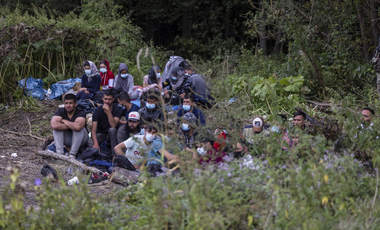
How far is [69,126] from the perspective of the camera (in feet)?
23.2

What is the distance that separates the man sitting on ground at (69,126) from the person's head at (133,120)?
0.70m

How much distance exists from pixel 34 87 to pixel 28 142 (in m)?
3.10

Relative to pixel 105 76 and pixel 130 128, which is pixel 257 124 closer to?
pixel 130 128

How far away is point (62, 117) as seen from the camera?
283 inches

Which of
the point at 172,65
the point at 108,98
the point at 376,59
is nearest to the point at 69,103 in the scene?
the point at 108,98

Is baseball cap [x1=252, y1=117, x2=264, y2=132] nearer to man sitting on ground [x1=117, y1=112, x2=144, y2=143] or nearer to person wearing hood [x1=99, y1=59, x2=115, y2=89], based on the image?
man sitting on ground [x1=117, y1=112, x2=144, y2=143]

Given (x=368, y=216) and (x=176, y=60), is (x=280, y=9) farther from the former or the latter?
(x=368, y=216)

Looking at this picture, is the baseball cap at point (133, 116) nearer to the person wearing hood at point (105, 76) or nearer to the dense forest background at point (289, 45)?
the dense forest background at point (289, 45)

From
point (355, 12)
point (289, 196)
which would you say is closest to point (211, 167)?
point (289, 196)

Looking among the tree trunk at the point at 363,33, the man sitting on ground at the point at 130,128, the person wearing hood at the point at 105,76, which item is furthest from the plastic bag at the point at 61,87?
the tree trunk at the point at 363,33

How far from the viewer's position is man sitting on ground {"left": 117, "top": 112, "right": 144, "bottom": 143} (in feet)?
23.0

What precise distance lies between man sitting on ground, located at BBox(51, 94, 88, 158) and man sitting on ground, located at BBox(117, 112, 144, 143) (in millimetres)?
566

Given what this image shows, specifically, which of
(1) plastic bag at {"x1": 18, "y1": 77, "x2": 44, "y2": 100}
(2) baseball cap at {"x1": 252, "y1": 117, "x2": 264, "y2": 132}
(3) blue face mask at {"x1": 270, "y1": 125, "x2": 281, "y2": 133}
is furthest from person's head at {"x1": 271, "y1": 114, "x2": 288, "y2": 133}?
(1) plastic bag at {"x1": 18, "y1": 77, "x2": 44, "y2": 100}

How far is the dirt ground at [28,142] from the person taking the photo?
5998mm
